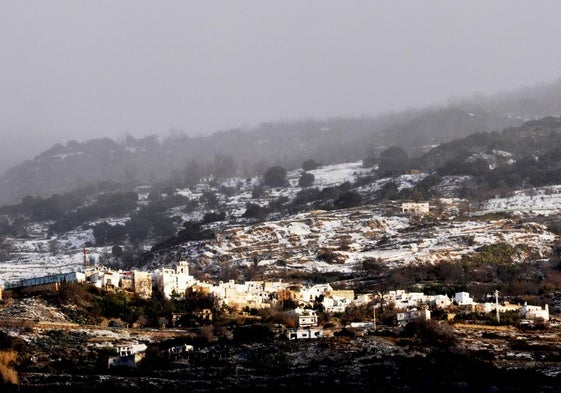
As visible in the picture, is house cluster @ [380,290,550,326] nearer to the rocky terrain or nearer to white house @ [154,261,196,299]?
the rocky terrain

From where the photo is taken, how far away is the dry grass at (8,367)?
4581 centimetres

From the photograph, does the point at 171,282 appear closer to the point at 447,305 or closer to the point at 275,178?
the point at 447,305

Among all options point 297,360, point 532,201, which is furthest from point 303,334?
point 532,201

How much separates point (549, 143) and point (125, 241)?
191 ft

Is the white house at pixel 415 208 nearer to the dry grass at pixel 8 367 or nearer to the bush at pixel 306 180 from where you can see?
the bush at pixel 306 180

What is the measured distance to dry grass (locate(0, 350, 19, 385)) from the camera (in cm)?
4581

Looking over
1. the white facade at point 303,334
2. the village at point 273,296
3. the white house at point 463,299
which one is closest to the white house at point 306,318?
the village at point 273,296

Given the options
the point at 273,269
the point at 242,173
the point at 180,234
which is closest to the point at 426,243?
the point at 273,269

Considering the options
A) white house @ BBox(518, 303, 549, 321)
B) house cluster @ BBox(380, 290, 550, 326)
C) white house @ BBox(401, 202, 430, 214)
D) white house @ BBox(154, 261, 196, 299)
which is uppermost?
white house @ BBox(401, 202, 430, 214)

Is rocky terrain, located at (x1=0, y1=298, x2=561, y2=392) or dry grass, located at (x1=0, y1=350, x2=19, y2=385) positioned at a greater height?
dry grass, located at (x1=0, y1=350, x2=19, y2=385)

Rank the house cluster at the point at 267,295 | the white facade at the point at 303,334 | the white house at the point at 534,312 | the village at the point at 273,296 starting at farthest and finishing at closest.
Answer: the house cluster at the point at 267,295 → the village at the point at 273,296 → the white house at the point at 534,312 → the white facade at the point at 303,334

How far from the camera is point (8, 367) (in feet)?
159

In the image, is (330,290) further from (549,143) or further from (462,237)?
(549,143)

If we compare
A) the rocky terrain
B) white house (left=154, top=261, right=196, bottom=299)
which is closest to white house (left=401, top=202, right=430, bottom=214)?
white house (left=154, top=261, right=196, bottom=299)
